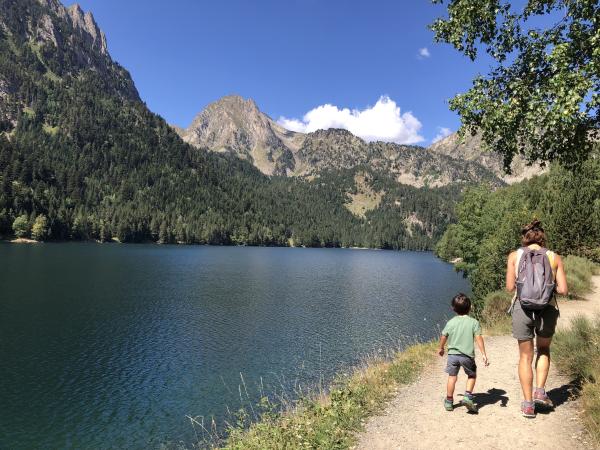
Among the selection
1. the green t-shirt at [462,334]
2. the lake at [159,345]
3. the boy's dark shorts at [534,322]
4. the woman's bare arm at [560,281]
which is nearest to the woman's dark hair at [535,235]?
the woman's bare arm at [560,281]

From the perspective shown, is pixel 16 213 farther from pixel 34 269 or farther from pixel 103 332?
pixel 103 332

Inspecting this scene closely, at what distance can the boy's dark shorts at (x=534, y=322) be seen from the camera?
33.5 ft

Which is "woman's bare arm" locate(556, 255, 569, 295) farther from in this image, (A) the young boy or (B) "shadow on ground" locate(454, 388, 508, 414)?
(B) "shadow on ground" locate(454, 388, 508, 414)

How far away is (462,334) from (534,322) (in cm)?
223

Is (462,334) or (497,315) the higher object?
(462,334)

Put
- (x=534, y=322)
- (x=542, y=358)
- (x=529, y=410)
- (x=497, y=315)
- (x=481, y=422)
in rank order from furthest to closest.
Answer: (x=497, y=315) → (x=481, y=422) → (x=529, y=410) → (x=542, y=358) → (x=534, y=322)

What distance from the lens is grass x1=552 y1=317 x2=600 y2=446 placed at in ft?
33.2

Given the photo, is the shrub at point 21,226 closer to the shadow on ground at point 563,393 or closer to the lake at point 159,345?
the lake at point 159,345

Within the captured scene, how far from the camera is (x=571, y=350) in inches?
590

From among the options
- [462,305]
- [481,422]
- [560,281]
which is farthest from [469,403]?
[560,281]

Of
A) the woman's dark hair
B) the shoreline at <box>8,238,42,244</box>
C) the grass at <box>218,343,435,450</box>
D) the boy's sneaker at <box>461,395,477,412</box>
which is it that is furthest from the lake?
the shoreline at <box>8,238,42,244</box>

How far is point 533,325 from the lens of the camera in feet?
34.0

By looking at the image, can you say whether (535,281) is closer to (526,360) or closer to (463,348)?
(526,360)

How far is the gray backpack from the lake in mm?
19735
